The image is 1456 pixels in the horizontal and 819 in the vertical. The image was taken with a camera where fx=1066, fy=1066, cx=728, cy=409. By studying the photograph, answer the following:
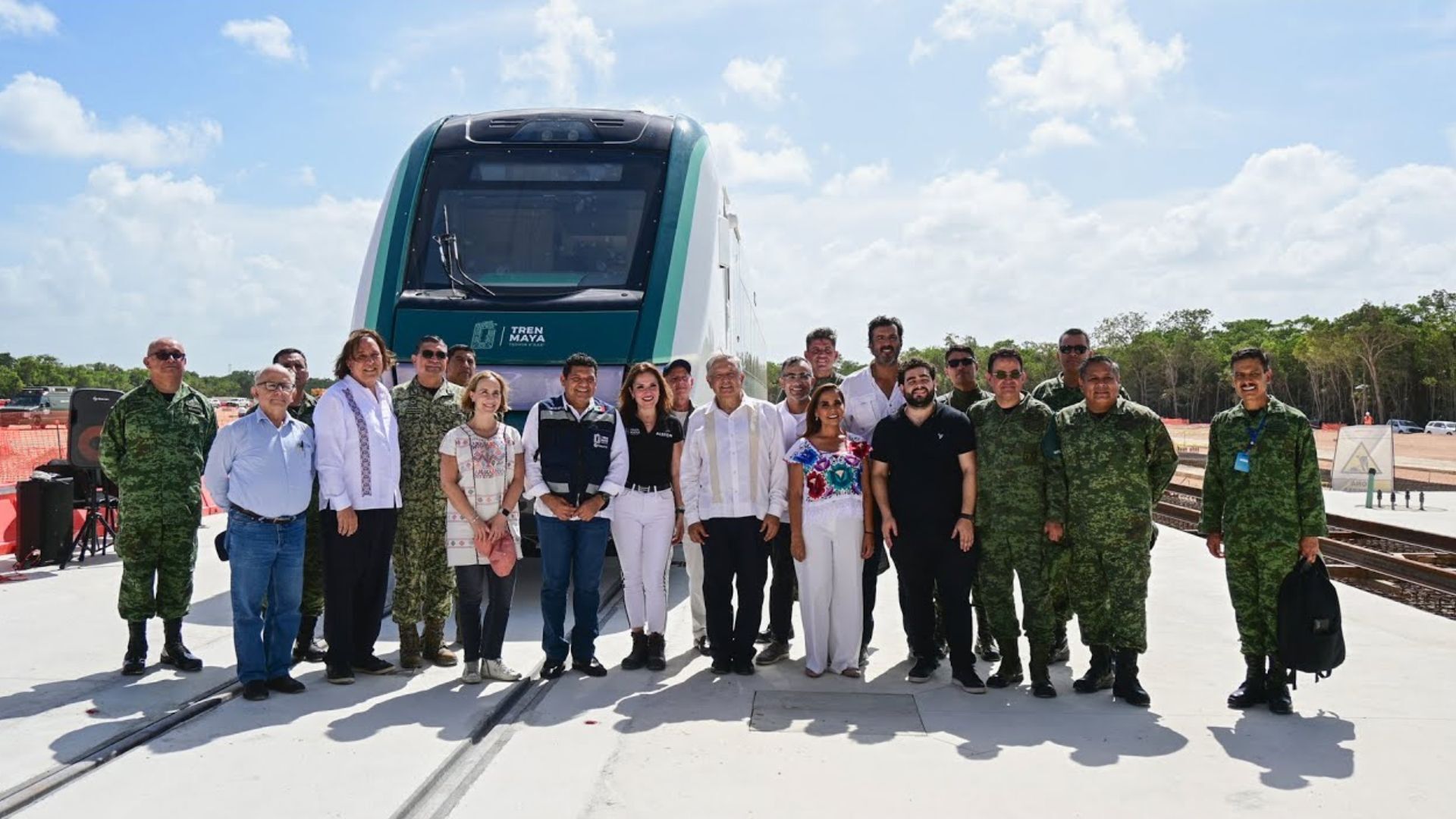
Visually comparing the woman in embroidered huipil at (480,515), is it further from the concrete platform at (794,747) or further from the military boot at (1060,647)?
the military boot at (1060,647)

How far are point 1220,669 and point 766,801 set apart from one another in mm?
3375

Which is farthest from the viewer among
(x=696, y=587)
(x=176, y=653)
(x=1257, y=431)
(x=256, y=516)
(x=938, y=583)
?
(x=696, y=587)

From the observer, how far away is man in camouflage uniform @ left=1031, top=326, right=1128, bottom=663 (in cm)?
557

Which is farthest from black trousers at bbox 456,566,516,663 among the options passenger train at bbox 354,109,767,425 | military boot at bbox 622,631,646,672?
passenger train at bbox 354,109,767,425

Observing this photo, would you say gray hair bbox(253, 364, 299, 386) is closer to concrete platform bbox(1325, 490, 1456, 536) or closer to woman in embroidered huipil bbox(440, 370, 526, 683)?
woman in embroidered huipil bbox(440, 370, 526, 683)

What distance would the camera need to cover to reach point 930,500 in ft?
18.4

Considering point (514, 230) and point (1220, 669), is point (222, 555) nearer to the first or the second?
point (514, 230)

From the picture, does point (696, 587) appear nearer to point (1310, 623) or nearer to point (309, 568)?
point (309, 568)

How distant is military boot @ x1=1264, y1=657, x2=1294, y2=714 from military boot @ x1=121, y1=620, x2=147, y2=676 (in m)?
5.93

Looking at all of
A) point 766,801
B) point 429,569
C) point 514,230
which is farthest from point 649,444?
point 514,230

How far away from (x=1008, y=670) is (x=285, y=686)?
3.77 m

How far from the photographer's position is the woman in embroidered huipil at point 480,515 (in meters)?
5.73

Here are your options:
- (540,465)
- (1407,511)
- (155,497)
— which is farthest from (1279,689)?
(1407,511)

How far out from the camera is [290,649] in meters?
5.56
